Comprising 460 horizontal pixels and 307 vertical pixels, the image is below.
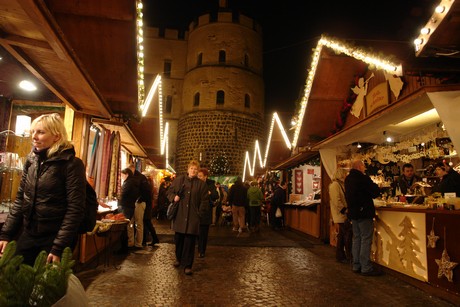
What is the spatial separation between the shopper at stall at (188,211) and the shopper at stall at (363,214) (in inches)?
91.4

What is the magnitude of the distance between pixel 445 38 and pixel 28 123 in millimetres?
5931

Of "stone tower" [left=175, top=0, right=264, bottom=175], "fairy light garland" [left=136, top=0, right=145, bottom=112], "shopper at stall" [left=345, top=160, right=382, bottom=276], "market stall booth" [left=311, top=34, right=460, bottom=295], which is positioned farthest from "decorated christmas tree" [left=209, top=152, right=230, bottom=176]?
"shopper at stall" [left=345, top=160, right=382, bottom=276]

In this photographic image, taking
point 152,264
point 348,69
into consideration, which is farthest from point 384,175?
point 152,264

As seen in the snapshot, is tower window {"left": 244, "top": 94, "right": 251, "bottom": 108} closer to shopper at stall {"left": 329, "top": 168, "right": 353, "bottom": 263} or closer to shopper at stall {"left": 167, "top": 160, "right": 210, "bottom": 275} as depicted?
shopper at stall {"left": 329, "top": 168, "right": 353, "bottom": 263}

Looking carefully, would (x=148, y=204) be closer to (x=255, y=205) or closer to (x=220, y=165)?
(x=255, y=205)

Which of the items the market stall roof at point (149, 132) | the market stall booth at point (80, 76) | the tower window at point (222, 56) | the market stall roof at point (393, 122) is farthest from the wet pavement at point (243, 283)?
the tower window at point (222, 56)

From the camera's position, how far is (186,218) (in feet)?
17.8

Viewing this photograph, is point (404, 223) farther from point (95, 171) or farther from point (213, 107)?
point (213, 107)

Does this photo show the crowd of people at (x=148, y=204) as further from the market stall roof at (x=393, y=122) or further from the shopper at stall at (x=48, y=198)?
the market stall roof at (x=393, y=122)

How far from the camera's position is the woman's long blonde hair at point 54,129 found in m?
2.52

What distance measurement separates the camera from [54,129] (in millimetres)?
2547

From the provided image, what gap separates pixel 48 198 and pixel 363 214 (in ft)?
14.9

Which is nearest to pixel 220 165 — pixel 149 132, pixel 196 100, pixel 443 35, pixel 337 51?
pixel 196 100

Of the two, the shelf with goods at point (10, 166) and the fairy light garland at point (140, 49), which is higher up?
the fairy light garland at point (140, 49)
